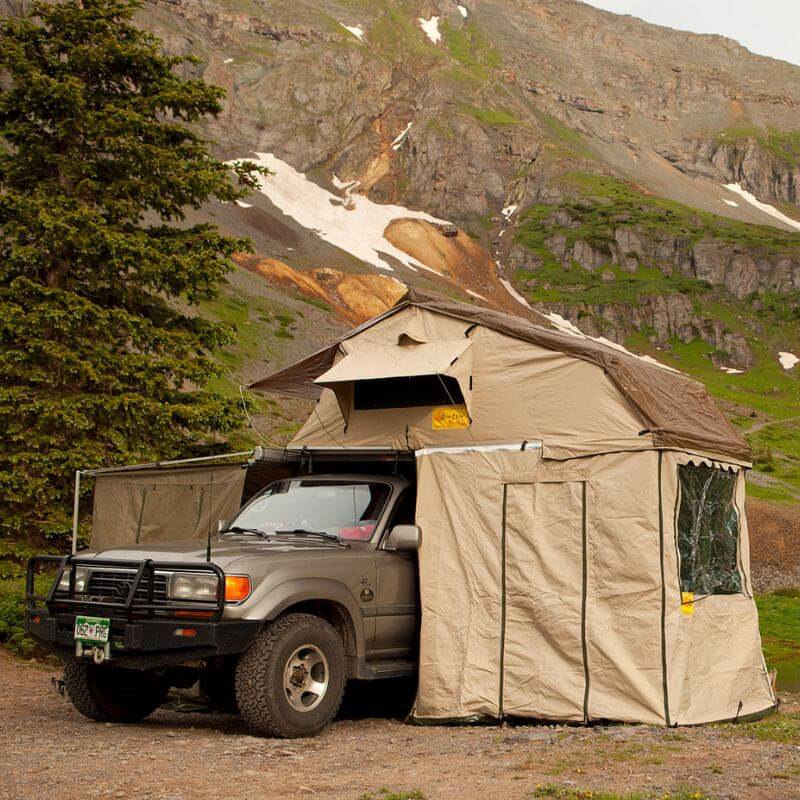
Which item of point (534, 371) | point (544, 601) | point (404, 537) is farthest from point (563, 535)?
point (534, 371)

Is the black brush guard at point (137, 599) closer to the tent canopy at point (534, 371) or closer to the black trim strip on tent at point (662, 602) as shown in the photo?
the tent canopy at point (534, 371)

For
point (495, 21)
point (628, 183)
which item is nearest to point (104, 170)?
point (628, 183)

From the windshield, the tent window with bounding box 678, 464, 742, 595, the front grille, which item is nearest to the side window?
the windshield

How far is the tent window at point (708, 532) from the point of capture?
32.4 feet

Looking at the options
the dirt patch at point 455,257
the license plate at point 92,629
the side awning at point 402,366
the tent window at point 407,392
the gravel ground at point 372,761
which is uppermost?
the dirt patch at point 455,257

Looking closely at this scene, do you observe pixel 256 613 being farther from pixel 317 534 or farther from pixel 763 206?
pixel 763 206

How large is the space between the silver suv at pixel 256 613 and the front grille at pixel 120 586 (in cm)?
1

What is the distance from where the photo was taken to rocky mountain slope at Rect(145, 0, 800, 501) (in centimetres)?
10194

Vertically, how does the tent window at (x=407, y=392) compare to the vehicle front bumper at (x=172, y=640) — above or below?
above

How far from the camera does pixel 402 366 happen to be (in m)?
10.7

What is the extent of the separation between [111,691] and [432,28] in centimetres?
18181

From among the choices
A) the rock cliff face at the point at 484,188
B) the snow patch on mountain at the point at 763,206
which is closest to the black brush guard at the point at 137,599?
the rock cliff face at the point at 484,188

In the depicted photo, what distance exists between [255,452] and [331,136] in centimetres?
12874

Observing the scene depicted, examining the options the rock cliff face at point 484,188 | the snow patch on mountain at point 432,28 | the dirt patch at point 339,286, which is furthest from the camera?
the snow patch on mountain at point 432,28
